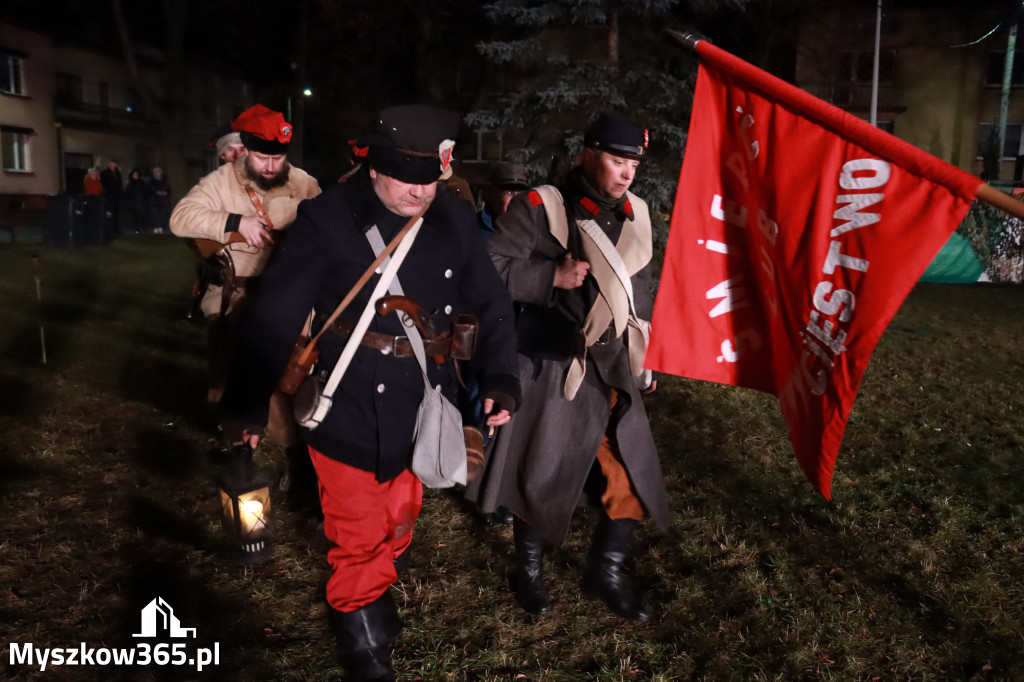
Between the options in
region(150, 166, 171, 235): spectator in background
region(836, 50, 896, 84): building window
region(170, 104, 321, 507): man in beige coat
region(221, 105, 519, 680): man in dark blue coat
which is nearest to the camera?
region(221, 105, 519, 680): man in dark blue coat

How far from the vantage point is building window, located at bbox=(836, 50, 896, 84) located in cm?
3634

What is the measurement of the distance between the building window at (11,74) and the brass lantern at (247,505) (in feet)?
120

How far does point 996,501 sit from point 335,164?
149ft

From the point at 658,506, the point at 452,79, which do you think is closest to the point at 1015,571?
the point at 658,506

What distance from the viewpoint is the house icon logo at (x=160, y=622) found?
377cm

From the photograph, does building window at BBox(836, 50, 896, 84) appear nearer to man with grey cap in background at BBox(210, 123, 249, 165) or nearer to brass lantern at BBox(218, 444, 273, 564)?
man with grey cap in background at BBox(210, 123, 249, 165)

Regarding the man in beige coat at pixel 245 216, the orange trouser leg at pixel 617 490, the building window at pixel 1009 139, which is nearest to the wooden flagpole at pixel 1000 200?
the orange trouser leg at pixel 617 490

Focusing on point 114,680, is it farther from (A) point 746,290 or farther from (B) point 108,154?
(B) point 108,154

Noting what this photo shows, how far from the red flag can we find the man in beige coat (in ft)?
7.56

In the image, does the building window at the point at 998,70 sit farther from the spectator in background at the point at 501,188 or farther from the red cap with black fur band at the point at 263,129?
the red cap with black fur band at the point at 263,129

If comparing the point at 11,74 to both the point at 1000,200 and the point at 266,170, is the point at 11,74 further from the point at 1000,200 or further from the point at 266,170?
the point at 1000,200

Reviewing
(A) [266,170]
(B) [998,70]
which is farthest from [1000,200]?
(B) [998,70]

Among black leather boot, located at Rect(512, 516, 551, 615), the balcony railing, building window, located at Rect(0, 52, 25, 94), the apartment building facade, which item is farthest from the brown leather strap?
the balcony railing

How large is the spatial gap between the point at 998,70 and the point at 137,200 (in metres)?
35.0
